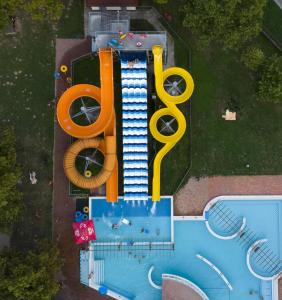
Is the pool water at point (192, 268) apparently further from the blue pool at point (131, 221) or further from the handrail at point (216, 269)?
the blue pool at point (131, 221)

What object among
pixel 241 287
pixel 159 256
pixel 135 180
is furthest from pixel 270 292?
pixel 135 180

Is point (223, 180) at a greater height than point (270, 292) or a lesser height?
greater

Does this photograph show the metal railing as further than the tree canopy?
Yes

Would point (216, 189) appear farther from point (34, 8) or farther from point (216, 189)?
point (34, 8)

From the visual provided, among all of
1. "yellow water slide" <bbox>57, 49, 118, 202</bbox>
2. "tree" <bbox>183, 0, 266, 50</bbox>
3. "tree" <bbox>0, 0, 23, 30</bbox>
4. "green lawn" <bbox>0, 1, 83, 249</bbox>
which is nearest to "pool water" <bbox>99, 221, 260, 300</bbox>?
"yellow water slide" <bbox>57, 49, 118, 202</bbox>

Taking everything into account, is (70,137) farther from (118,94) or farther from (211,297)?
(211,297)

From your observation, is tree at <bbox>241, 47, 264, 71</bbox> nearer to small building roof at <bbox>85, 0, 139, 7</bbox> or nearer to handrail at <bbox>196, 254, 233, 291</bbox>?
small building roof at <bbox>85, 0, 139, 7</bbox>
